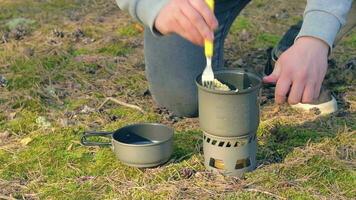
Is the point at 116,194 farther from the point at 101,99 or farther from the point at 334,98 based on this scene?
the point at 334,98

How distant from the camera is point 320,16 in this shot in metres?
2.23

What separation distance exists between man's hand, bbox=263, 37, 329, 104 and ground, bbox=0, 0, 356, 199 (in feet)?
1.56

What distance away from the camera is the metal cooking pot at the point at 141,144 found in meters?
2.51

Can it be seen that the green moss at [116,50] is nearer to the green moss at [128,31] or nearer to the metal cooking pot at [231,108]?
the green moss at [128,31]

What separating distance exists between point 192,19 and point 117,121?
3.79ft

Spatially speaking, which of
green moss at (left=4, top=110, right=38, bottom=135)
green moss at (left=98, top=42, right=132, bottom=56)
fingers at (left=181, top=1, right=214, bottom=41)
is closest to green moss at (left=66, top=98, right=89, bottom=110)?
green moss at (left=4, top=110, right=38, bottom=135)

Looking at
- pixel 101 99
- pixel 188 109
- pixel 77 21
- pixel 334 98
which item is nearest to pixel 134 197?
pixel 188 109

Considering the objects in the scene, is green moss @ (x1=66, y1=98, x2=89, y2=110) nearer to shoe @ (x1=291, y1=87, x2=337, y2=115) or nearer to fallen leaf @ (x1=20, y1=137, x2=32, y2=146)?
fallen leaf @ (x1=20, y1=137, x2=32, y2=146)

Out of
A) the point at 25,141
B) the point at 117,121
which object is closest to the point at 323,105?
the point at 117,121

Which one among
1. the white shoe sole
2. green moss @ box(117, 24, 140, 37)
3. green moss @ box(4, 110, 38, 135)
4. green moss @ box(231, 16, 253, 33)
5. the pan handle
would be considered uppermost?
the pan handle

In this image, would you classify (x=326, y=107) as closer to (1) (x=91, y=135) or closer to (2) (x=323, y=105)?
(2) (x=323, y=105)

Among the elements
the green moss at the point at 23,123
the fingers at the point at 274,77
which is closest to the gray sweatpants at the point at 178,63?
the green moss at the point at 23,123

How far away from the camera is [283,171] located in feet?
8.29

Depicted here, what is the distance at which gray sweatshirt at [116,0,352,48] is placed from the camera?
2197 millimetres
